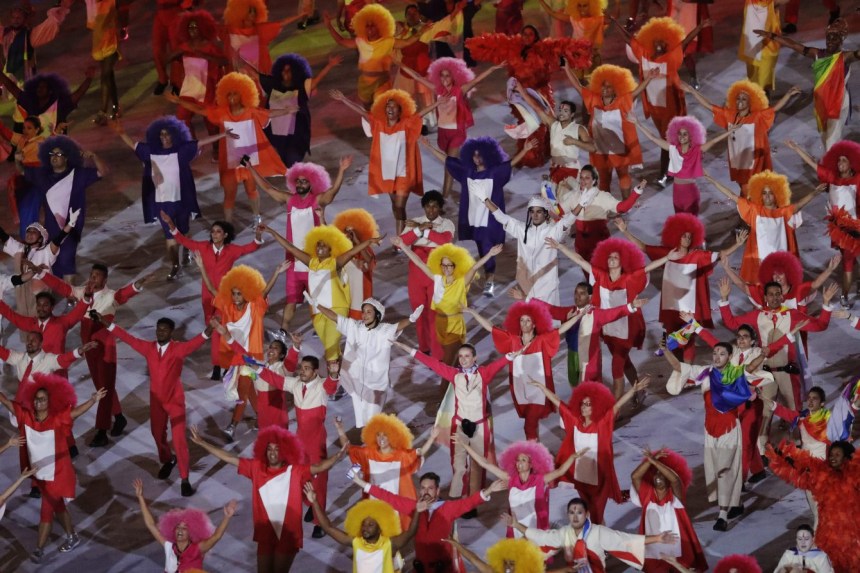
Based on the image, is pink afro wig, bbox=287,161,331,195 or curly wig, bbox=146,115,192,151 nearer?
pink afro wig, bbox=287,161,331,195

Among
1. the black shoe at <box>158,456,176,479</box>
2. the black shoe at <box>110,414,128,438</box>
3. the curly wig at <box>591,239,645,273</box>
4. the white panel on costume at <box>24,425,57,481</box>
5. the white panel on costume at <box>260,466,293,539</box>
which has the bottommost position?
the black shoe at <box>110,414,128,438</box>

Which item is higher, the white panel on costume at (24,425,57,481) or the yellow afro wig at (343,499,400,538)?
the yellow afro wig at (343,499,400,538)

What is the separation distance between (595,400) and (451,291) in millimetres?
2167

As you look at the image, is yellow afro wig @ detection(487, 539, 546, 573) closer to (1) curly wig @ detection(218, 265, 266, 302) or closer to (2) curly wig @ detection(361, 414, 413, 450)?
(2) curly wig @ detection(361, 414, 413, 450)

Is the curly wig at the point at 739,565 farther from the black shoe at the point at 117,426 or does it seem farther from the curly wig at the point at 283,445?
the black shoe at the point at 117,426

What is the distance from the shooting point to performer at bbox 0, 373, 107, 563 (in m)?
15.3

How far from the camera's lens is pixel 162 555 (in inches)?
601

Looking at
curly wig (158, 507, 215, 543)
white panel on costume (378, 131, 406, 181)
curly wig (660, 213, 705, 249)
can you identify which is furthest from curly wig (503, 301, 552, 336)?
white panel on costume (378, 131, 406, 181)

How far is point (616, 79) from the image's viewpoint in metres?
18.9

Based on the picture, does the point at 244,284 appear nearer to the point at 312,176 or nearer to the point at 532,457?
the point at 312,176

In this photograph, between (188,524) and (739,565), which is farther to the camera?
(188,524)

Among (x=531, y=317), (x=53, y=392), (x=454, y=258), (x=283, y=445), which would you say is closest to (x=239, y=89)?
(x=454, y=258)

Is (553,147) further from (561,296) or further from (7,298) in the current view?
(7,298)

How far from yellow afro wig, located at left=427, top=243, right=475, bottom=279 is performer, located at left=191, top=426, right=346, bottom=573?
2.59 m
